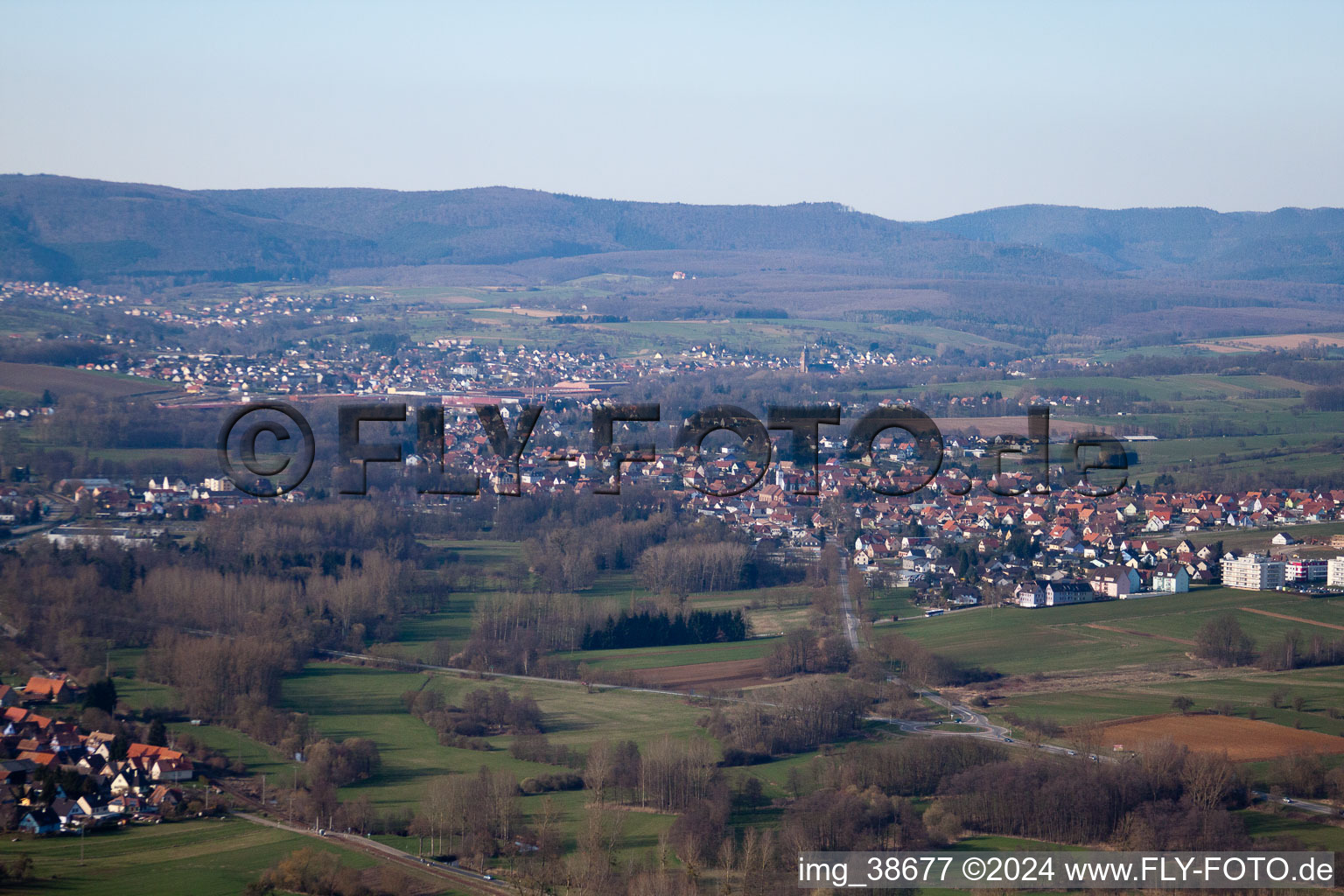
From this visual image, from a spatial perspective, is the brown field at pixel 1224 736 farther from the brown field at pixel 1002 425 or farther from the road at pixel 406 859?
the brown field at pixel 1002 425

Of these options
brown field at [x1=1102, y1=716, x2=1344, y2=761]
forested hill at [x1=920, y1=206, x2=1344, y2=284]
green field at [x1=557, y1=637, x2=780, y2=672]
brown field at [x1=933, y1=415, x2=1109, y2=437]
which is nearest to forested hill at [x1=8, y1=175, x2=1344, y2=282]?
forested hill at [x1=920, y1=206, x2=1344, y2=284]

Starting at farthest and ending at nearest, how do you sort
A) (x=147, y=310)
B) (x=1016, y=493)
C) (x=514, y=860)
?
(x=147, y=310)
(x=1016, y=493)
(x=514, y=860)

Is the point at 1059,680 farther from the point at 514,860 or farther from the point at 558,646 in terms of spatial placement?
the point at 514,860

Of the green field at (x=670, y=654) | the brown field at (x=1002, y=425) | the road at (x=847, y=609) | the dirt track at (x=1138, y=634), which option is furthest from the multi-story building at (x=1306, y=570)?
the brown field at (x=1002, y=425)

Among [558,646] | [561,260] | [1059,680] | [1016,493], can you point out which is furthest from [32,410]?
[561,260]

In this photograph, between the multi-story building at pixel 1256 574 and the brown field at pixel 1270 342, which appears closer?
the multi-story building at pixel 1256 574

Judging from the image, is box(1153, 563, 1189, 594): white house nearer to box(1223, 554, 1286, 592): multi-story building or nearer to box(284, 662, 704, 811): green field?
box(1223, 554, 1286, 592): multi-story building
